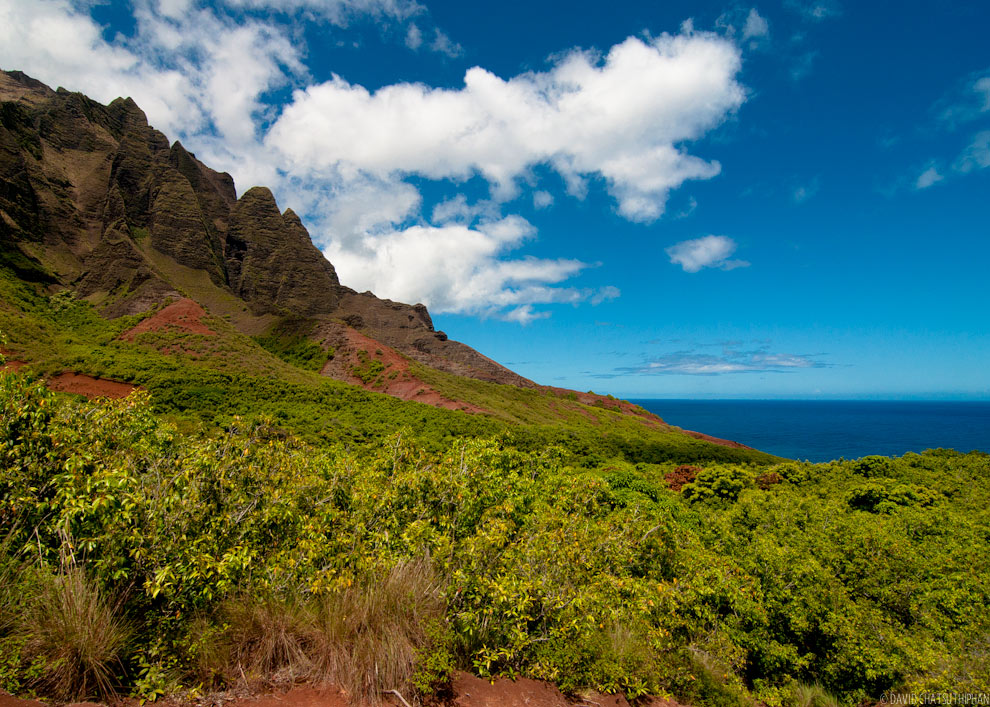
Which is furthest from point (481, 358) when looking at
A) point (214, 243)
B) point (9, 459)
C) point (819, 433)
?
point (819, 433)

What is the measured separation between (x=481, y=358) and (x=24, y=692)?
7874 cm

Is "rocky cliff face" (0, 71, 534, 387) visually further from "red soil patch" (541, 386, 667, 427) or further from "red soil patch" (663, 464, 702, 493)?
"red soil patch" (663, 464, 702, 493)

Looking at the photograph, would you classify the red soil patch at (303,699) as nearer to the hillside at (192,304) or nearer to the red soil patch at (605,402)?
the hillside at (192,304)

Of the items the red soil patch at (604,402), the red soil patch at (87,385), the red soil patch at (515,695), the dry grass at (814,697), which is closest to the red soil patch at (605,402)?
the red soil patch at (604,402)

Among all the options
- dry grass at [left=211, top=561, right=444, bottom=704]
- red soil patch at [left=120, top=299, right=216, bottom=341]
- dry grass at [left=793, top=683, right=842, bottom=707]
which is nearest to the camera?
dry grass at [left=211, top=561, right=444, bottom=704]

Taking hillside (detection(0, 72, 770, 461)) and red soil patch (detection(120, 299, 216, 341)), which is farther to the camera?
red soil patch (detection(120, 299, 216, 341))

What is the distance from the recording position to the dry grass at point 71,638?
455cm

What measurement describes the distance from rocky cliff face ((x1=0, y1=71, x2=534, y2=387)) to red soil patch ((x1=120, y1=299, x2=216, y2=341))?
407cm

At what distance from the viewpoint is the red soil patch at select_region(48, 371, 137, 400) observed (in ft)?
98.1

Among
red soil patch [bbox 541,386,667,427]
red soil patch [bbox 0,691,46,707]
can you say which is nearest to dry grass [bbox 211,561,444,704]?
red soil patch [bbox 0,691,46,707]

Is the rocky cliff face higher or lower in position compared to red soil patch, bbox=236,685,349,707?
higher

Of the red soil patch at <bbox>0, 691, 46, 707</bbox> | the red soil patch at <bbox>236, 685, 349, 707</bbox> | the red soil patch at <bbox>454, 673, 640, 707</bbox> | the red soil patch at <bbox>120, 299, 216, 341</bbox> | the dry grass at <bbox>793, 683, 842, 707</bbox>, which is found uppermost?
the red soil patch at <bbox>120, 299, 216, 341</bbox>

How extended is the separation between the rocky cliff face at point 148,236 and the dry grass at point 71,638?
58.0m

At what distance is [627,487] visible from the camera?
862 inches
